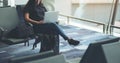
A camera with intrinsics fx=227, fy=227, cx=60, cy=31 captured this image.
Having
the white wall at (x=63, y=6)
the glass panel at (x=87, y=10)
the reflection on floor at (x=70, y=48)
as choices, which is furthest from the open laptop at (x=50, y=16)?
the white wall at (x=63, y=6)

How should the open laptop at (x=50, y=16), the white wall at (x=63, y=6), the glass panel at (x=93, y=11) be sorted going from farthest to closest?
the white wall at (x=63, y=6) < the glass panel at (x=93, y=11) < the open laptop at (x=50, y=16)

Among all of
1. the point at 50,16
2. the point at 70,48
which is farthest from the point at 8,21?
the point at 70,48

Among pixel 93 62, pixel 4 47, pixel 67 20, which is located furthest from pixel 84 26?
pixel 93 62

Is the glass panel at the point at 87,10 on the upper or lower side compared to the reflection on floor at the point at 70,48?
upper

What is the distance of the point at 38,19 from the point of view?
3996 millimetres

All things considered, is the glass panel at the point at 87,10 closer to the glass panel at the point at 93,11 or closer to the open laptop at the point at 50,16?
the glass panel at the point at 93,11

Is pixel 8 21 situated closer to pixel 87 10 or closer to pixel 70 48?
pixel 70 48

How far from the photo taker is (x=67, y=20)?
7.27m

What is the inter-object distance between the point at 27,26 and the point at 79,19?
10.1 feet

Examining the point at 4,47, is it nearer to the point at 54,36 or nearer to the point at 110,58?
the point at 54,36

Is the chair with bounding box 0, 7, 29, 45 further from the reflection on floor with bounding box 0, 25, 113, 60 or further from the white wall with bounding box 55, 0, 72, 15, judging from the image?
the white wall with bounding box 55, 0, 72, 15

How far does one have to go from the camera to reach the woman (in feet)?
12.5

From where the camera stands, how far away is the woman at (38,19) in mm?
3807

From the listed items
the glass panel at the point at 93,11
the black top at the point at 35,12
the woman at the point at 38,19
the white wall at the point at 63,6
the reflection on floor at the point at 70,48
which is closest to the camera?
the woman at the point at 38,19
